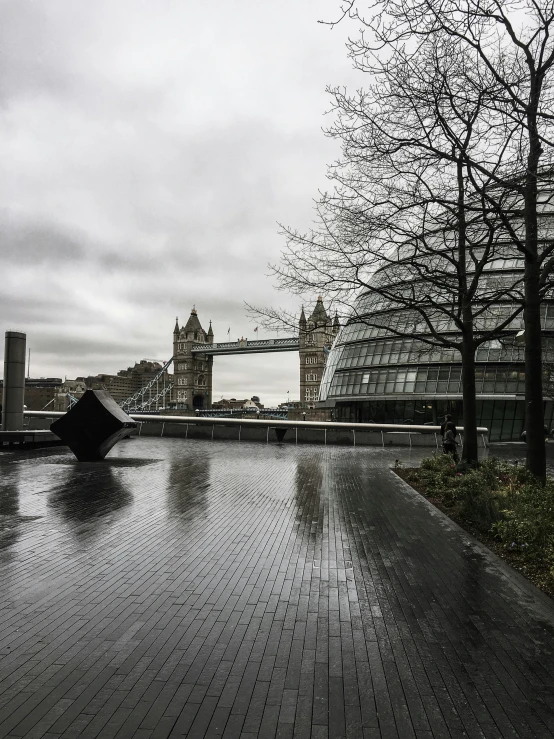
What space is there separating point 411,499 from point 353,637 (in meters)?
7.96

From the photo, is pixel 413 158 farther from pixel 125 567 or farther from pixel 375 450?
pixel 375 450

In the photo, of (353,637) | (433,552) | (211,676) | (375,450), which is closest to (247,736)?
(211,676)

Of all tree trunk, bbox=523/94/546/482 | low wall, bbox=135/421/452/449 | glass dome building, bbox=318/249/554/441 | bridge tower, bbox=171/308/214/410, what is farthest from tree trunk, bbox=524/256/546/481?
bridge tower, bbox=171/308/214/410

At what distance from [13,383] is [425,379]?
2937cm

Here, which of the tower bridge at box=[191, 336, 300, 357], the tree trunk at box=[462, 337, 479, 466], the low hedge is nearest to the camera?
the low hedge

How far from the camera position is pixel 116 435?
20.2m

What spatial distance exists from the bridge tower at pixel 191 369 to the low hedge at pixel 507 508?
6506 inches

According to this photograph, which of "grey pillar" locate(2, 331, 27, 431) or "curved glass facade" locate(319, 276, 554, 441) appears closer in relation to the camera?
"grey pillar" locate(2, 331, 27, 431)

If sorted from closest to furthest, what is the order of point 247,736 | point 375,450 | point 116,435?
point 247,736, point 116,435, point 375,450

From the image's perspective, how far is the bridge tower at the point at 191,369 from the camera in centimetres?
17862

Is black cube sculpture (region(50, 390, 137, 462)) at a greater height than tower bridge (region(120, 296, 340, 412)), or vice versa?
tower bridge (region(120, 296, 340, 412))

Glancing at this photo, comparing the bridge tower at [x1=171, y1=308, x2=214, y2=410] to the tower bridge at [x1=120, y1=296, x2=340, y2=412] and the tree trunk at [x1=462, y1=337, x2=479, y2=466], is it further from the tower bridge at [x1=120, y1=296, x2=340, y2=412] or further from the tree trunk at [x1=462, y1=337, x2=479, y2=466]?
the tree trunk at [x1=462, y1=337, x2=479, y2=466]

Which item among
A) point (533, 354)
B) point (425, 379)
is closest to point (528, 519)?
point (533, 354)

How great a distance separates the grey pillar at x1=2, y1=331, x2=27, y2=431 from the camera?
25.3 m
